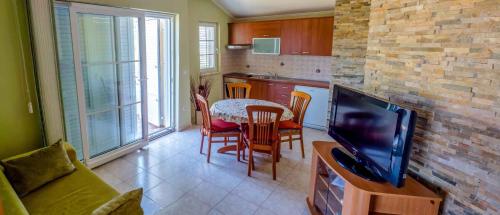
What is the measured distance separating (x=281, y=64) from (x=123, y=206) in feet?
15.2

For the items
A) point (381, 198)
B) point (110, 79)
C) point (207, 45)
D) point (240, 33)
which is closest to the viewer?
point (381, 198)

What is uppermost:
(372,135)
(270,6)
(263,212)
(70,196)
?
(270,6)

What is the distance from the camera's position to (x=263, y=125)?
305 centimetres

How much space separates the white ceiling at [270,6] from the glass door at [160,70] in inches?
58.6

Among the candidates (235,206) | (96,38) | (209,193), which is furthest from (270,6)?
(235,206)

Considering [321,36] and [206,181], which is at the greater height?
[321,36]

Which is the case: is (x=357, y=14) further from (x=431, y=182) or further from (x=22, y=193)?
(x=22, y=193)

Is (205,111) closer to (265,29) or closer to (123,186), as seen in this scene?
(123,186)

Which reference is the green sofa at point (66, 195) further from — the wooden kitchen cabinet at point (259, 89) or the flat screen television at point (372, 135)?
the wooden kitchen cabinet at point (259, 89)

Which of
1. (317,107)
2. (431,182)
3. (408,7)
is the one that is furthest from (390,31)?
(317,107)

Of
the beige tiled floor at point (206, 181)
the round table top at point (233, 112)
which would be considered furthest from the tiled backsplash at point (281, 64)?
the round table top at point (233, 112)

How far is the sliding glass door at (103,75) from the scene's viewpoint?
2934 mm

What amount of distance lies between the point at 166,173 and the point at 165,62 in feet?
6.48

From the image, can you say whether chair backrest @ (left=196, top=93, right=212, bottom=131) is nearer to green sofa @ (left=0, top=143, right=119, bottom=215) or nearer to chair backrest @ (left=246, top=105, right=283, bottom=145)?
chair backrest @ (left=246, top=105, right=283, bottom=145)
